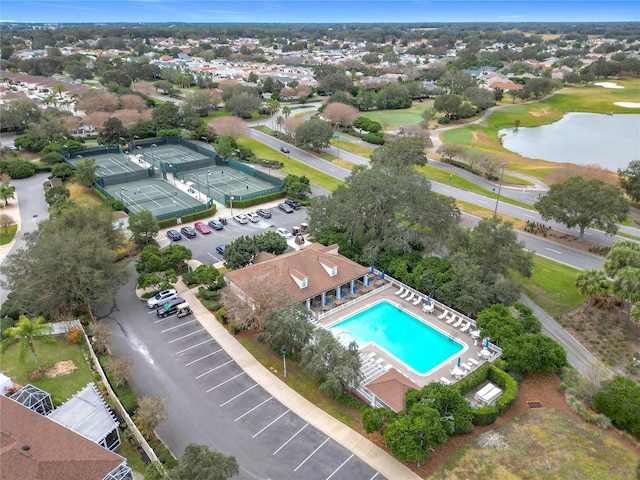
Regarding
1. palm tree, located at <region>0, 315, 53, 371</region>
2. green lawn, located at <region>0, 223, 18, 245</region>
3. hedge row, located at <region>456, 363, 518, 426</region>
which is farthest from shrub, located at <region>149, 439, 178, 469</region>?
green lawn, located at <region>0, 223, 18, 245</region>

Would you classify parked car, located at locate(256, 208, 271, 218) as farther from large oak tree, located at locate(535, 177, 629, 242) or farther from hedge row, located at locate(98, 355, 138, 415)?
large oak tree, located at locate(535, 177, 629, 242)

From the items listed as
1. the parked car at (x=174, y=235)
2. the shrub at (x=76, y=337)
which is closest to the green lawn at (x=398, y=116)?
the parked car at (x=174, y=235)

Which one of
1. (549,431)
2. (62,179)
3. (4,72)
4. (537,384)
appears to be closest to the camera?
(549,431)

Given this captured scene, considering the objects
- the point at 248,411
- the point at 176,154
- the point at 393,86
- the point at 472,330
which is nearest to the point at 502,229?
the point at 472,330

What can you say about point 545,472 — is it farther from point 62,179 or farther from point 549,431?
point 62,179

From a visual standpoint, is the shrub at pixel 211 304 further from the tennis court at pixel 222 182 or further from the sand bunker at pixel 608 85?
the sand bunker at pixel 608 85
